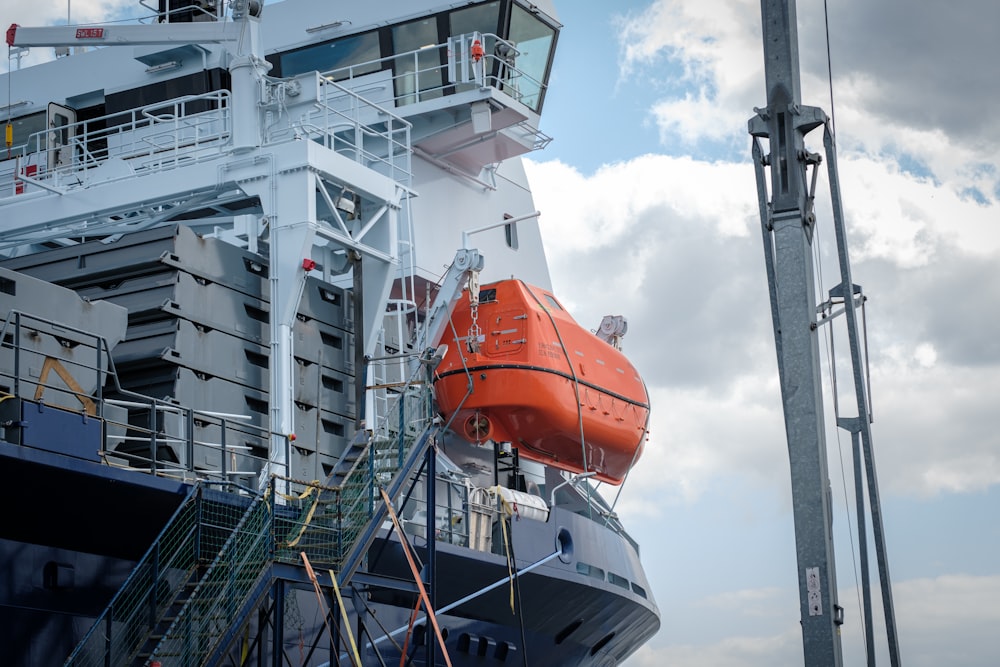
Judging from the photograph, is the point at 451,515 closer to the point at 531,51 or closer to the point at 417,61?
the point at 417,61

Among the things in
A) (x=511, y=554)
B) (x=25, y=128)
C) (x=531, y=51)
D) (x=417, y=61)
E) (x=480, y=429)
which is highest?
(x=25, y=128)

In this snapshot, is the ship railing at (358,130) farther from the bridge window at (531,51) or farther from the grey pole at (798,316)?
the grey pole at (798,316)

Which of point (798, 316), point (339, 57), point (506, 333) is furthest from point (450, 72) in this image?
point (798, 316)

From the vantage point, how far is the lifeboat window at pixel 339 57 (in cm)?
2339

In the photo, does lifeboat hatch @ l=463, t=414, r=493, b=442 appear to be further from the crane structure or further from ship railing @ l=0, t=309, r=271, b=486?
the crane structure

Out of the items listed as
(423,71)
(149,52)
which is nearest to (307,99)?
(423,71)

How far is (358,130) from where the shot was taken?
19.4m

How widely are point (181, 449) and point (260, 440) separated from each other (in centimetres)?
151

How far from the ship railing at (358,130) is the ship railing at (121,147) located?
1.13 meters

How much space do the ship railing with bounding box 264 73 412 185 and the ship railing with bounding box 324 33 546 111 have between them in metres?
0.57

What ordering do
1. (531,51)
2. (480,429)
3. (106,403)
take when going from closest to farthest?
(106,403)
(480,429)
(531,51)

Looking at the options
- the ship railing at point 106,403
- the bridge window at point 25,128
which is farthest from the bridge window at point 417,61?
the ship railing at point 106,403

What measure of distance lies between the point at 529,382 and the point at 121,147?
8.39 metres

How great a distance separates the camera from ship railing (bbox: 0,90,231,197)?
20.9 m
